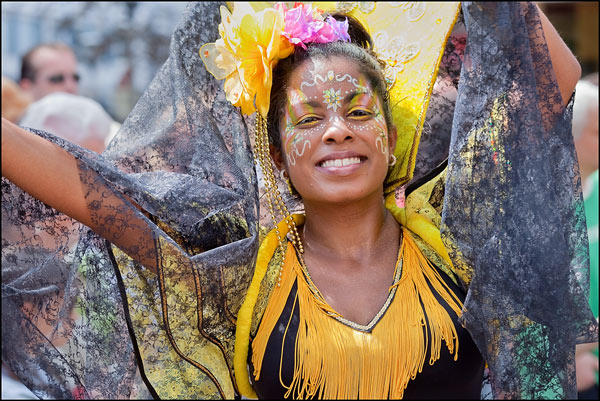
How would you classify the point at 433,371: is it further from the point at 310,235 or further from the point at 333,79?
the point at 333,79

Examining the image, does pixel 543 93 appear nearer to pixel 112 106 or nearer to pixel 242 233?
pixel 242 233

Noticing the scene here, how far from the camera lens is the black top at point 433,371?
2055mm

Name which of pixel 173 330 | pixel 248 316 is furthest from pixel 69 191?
pixel 248 316

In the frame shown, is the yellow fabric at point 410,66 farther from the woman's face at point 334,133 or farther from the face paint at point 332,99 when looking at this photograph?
the face paint at point 332,99

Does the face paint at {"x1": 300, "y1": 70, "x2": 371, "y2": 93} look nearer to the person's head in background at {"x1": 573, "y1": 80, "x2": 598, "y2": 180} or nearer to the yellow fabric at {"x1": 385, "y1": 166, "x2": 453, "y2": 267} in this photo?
the yellow fabric at {"x1": 385, "y1": 166, "x2": 453, "y2": 267}

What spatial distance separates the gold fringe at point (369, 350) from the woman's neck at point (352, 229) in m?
0.22

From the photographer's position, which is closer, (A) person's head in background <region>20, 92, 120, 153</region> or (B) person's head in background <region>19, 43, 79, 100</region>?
(A) person's head in background <region>20, 92, 120, 153</region>

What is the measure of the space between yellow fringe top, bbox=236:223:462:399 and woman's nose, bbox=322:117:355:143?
1.51 feet

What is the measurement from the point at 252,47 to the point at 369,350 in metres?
0.94

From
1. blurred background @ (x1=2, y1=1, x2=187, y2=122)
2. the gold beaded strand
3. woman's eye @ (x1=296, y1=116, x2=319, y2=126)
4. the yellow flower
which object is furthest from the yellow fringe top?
blurred background @ (x1=2, y1=1, x2=187, y2=122)

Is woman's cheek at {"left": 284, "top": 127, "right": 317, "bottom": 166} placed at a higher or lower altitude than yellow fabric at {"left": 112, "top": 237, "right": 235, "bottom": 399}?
higher

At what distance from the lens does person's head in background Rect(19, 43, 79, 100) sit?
181 inches

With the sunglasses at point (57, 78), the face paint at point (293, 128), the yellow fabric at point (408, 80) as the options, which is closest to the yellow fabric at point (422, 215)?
the yellow fabric at point (408, 80)

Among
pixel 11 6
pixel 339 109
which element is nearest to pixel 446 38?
pixel 339 109
